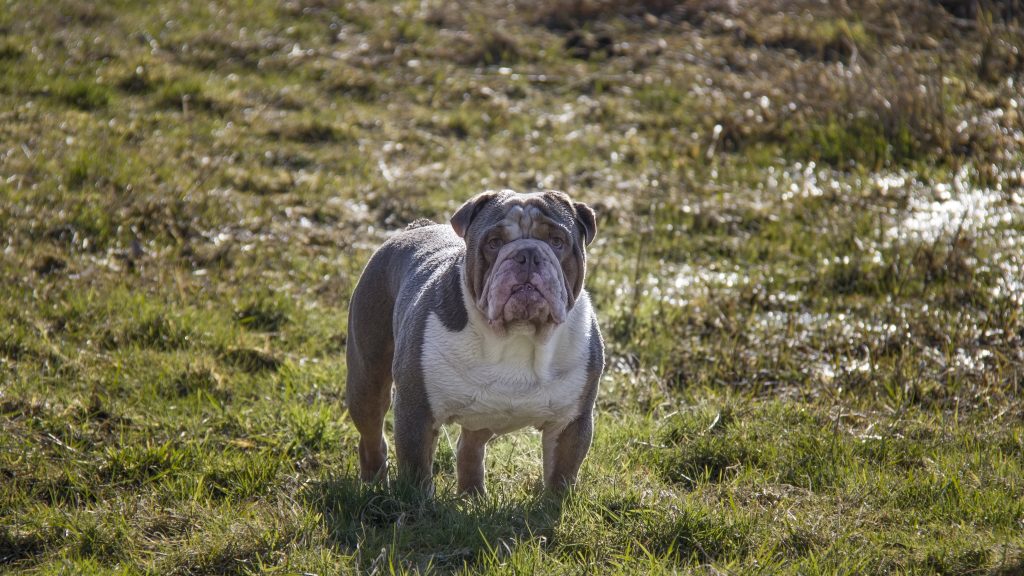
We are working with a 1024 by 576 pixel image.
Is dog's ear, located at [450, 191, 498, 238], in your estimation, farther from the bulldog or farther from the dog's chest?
the dog's chest

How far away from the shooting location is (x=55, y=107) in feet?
32.7

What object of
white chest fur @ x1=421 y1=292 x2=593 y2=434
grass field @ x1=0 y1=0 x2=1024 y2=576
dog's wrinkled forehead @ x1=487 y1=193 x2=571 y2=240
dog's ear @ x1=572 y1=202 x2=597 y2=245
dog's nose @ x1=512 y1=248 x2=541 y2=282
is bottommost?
grass field @ x1=0 y1=0 x2=1024 y2=576

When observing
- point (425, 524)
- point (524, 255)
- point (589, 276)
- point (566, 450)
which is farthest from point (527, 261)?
point (589, 276)

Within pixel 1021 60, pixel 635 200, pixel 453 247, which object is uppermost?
pixel 453 247

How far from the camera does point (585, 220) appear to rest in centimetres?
469

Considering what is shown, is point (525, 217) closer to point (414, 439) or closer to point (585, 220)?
point (585, 220)

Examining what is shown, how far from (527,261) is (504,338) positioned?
369mm

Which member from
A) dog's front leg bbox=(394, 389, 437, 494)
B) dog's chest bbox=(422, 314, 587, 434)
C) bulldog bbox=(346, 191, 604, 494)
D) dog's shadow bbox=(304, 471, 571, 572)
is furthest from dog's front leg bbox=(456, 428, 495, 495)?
dog's chest bbox=(422, 314, 587, 434)

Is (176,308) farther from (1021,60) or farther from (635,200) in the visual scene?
(1021,60)

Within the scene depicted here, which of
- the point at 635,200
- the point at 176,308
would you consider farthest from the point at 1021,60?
the point at 176,308

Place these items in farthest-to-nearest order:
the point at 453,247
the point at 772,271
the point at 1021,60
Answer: the point at 1021,60, the point at 772,271, the point at 453,247

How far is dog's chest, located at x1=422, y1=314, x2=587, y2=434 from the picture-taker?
4.41 meters

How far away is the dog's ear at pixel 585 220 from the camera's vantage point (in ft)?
15.3

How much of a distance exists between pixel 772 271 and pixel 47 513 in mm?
5124
